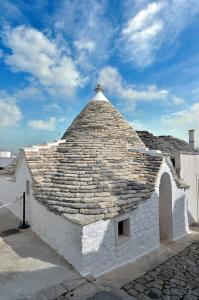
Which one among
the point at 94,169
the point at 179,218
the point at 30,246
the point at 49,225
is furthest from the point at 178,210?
the point at 30,246

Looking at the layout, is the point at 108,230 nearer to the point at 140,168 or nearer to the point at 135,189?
the point at 135,189

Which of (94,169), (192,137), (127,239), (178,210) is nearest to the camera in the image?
(127,239)

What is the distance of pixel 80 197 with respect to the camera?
6.38m

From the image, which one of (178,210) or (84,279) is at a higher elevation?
(178,210)

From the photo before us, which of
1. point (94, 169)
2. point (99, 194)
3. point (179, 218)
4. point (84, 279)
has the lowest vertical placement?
point (84, 279)

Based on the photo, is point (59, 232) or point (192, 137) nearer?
point (59, 232)

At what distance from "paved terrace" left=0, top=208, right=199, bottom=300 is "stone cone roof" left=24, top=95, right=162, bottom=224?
1386 mm

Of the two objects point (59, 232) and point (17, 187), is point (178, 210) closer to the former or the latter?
point (59, 232)

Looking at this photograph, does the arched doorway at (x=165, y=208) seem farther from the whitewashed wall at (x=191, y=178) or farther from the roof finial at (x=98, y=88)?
the roof finial at (x=98, y=88)

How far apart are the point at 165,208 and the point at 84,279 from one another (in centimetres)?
500

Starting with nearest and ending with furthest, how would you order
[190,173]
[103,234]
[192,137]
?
[103,234], [190,173], [192,137]

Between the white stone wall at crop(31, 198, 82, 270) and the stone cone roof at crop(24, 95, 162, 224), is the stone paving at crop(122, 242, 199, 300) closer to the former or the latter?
the white stone wall at crop(31, 198, 82, 270)

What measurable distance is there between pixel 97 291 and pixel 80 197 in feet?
7.96

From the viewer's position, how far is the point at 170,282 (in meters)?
5.79
